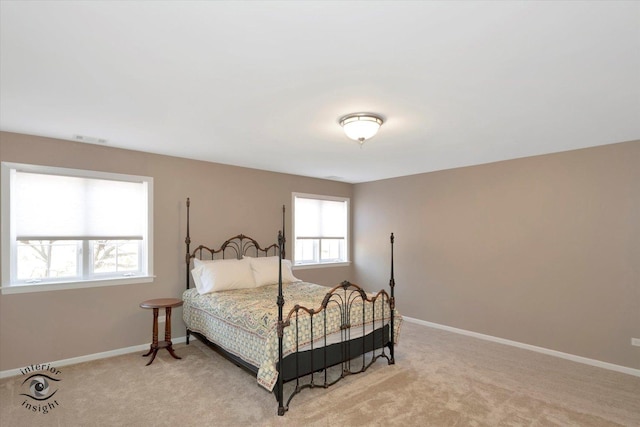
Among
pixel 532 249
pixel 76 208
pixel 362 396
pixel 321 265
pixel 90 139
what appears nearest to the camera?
pixel 362 396

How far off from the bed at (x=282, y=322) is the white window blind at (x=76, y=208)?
71 centimetres

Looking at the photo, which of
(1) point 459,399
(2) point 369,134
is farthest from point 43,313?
(1) point 459,399

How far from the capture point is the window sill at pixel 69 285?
3504 millimetres

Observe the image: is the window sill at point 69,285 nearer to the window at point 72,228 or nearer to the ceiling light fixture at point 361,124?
the window at point 72,228

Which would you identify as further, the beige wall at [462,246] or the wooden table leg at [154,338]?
the wooden table leg at [154,338]

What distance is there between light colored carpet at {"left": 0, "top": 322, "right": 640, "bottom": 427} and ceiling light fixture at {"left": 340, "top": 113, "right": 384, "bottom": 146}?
2389 mm

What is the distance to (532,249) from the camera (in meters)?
4.41

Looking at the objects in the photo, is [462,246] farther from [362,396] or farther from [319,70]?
[319,70]

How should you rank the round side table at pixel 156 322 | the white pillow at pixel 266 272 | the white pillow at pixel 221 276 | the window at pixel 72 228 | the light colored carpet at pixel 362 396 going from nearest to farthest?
the light colored carpet at pixel 362 396 < the window at pixel 72 228 < the round side table at pixel 156 322 < the white pillow at pixel 221 276 < the white pillow at pixel 266 272

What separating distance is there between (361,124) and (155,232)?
311cm

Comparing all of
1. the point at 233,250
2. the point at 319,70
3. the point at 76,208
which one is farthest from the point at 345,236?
the point at 319,70

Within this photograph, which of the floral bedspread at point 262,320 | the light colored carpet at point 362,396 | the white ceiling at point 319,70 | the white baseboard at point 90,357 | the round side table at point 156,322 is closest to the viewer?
the white ceiling at point 319,70

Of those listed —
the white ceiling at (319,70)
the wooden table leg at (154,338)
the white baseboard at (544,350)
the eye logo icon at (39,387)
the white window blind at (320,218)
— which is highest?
the white ceiling at (319,70)

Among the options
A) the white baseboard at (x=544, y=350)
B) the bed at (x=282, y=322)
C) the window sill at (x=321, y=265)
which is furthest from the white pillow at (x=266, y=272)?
the white baseboard at (x=544, y=350)
